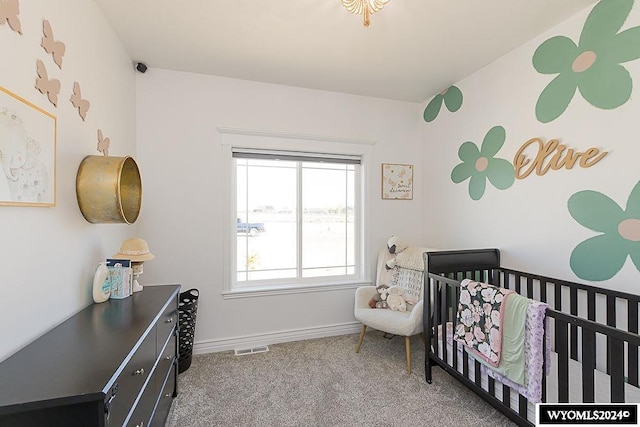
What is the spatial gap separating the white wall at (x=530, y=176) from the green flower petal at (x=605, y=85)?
31mm

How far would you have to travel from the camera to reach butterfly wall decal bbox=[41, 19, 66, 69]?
128 centimetres

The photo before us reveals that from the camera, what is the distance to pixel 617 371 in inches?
45.6

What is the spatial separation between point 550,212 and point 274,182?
2241mm

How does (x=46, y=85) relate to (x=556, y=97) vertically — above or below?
below

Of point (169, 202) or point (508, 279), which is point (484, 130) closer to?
→ point (508, 279)

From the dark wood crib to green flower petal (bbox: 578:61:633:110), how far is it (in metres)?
1.10

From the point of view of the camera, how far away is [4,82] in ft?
3.44

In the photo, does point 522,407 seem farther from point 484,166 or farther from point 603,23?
point 603,23

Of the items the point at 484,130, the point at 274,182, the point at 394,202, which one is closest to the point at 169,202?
the point at 274,182

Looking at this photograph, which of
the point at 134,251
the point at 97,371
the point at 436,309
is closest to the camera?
the point at 97,371


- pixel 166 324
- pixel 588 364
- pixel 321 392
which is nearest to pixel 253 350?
pixel 321 392

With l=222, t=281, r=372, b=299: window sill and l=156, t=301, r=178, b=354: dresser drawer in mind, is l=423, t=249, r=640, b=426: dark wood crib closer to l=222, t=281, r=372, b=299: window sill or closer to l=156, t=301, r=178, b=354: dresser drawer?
l=222, t=281, r=372, b=299: window sill

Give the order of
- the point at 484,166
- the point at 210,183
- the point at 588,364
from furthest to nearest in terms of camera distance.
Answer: the point at 210,183, the point at 484,166, the point at 588,364

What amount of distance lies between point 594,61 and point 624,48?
0.14 metres
